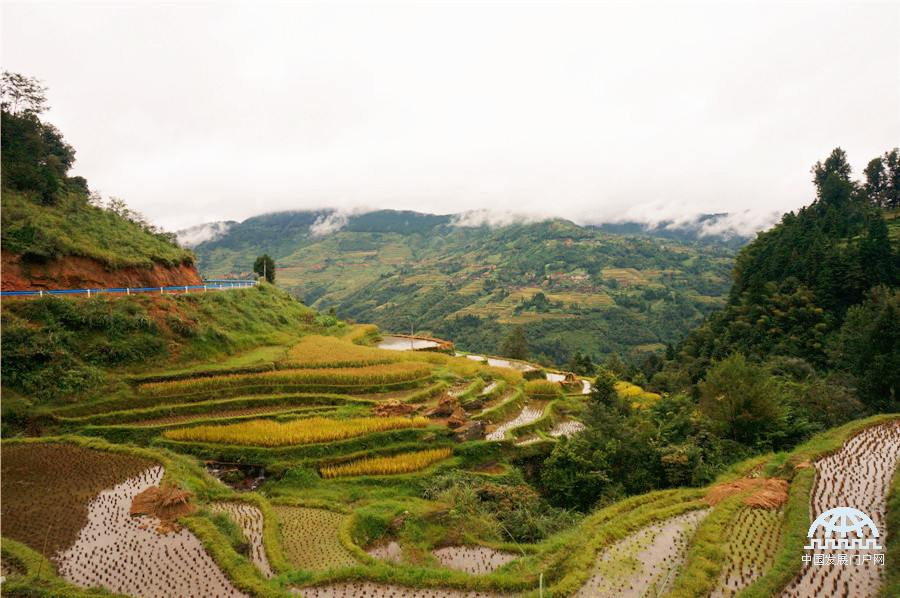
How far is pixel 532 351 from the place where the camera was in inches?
3263

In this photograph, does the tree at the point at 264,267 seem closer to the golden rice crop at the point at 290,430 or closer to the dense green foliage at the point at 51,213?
the dense green foliage at the point at 51,213

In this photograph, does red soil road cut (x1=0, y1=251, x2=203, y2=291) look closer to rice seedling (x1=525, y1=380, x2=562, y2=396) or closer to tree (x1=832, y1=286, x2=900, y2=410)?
rice seedling (x1=525, y1=380, x2=562, y2=396)

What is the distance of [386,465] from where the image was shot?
625 inches

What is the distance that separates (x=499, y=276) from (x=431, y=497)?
444 ft

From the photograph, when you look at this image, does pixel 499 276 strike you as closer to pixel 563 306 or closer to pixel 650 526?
pixel 563 306

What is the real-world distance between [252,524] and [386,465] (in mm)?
5705

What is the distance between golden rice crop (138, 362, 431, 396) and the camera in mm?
17953

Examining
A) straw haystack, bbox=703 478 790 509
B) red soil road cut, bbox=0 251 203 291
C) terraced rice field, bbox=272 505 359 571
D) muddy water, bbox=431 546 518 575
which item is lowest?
muddy water, bbox=431 546 518 575

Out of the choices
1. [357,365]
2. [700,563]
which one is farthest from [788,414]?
[357,365]

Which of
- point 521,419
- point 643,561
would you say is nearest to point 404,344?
point 521,419

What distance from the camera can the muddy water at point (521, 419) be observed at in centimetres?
1978

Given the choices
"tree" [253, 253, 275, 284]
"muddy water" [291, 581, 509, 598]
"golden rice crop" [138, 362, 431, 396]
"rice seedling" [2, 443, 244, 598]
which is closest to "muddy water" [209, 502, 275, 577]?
"rice seedling" [2, 443, 244, 598]

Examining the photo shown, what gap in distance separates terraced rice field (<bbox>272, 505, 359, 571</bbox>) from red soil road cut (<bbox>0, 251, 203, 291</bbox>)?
18.0m
